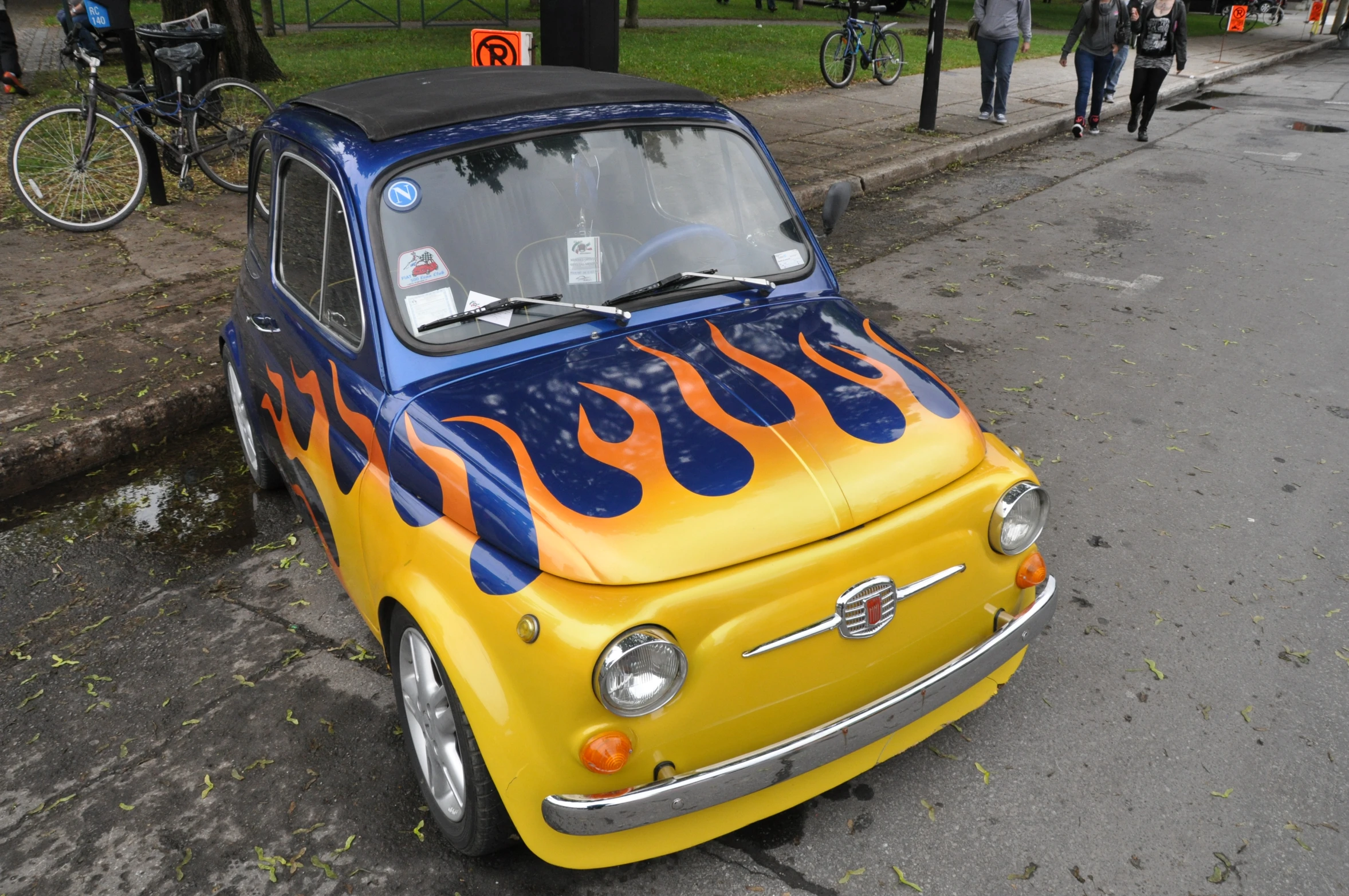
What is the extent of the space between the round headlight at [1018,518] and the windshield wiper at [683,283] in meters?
1.08

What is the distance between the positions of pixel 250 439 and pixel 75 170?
4520mm

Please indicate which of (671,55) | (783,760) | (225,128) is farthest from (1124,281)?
(671,55)

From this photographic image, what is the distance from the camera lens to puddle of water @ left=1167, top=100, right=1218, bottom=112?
Answer: 15.5 metres

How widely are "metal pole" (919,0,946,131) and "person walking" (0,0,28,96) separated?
1084 cm

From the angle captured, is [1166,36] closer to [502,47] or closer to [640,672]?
[502,47]

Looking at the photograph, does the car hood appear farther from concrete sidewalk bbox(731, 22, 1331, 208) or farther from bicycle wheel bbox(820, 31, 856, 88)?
bicycle wheel bbox(820, 31, 856, 88)

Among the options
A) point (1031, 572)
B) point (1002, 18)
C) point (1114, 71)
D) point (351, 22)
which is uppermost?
point (1002, 18)

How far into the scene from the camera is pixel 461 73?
12.4 ft

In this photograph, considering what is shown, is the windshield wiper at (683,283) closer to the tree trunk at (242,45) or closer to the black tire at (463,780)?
the black tire at (463,780)

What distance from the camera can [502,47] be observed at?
6.41m

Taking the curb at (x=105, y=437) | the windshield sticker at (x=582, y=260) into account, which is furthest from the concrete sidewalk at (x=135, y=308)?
the windshield sticker at (x=582, y=260)

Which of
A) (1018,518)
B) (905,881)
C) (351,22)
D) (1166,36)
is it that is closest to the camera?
(905,881)

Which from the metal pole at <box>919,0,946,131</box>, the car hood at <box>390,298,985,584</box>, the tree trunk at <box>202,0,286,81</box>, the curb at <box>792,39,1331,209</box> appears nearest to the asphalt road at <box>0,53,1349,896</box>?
the car hood at <box>390,298,985,584</box>

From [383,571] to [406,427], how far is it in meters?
0.40
